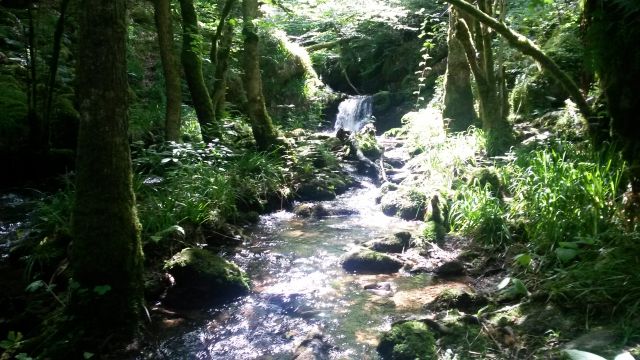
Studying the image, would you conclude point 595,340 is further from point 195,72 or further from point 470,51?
point 195,72

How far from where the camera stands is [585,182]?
438cm

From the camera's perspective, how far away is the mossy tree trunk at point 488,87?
7953 mm

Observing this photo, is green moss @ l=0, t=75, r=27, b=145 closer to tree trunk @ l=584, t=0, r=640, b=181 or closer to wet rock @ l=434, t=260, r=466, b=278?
wet rock @ l=434, t=260, r=466, b=278

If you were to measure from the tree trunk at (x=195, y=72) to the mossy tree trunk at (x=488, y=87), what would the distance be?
4842 mm

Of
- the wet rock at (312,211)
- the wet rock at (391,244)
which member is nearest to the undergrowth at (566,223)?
the wet rock at (391,244)

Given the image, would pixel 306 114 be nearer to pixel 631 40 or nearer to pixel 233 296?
pixel 233 296

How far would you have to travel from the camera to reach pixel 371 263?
545 centimetres

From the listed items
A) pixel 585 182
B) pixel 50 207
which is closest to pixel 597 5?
pixel 585 182

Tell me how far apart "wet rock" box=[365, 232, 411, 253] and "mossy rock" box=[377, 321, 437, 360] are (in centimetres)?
238

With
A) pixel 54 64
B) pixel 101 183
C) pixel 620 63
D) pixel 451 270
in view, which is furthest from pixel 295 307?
pixel 54 64

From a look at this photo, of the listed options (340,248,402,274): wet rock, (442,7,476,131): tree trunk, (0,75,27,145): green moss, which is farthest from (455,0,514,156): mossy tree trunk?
(0,75,27,145): green moss

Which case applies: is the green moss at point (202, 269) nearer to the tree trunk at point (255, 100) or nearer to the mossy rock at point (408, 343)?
the mossy rock at point (408, 343)

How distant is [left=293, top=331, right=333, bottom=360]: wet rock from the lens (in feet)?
11.8

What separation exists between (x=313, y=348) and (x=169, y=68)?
5673 millimetres
